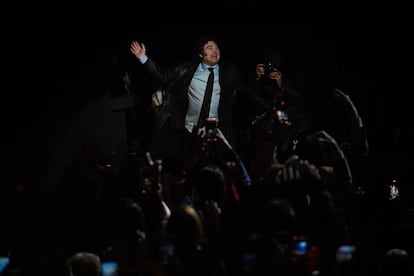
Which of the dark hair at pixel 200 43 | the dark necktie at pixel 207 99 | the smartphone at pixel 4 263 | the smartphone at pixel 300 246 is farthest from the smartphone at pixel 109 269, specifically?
the dark hair at pixel 200 43

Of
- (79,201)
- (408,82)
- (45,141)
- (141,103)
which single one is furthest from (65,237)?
(408,82)

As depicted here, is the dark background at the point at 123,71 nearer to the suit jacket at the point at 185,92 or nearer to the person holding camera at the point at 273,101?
the person holding camera at the point at 273,101

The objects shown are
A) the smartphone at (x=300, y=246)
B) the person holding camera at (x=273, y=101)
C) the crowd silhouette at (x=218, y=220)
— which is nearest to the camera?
the smartphone at (x=300, y=246)

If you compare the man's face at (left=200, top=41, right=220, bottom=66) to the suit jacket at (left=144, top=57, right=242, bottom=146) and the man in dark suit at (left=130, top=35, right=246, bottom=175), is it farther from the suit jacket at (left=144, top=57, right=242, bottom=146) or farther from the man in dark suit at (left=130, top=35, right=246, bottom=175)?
the suit jacket at (left=144, top=57, right=242, bottom=146)

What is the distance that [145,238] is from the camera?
16.4 ft

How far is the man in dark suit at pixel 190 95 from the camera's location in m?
7.76

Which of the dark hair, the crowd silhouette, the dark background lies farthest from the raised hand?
the crowd silhouette

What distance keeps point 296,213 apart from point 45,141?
348cm

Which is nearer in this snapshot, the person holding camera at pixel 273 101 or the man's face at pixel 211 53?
the person holding camera at pixel 273 101

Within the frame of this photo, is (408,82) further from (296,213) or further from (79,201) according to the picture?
(79,201)

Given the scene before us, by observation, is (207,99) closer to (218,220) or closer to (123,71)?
(123,71)

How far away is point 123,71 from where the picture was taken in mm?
8188

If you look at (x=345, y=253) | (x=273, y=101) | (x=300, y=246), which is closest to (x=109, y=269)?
(x=300, y=246)

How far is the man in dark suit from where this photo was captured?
306 inches
